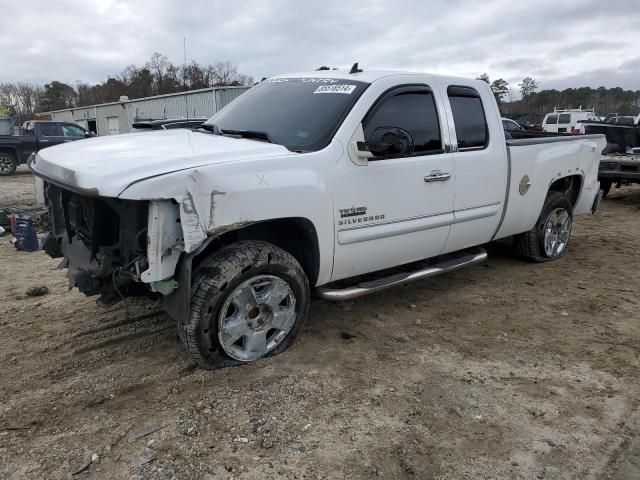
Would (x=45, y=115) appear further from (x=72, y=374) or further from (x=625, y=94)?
(x=625, y=94)

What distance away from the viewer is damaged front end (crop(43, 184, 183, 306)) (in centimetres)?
281

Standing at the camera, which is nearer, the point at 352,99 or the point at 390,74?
the point at 352,99

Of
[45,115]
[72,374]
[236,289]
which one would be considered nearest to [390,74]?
[236,289]

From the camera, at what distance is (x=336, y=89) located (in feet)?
12.7

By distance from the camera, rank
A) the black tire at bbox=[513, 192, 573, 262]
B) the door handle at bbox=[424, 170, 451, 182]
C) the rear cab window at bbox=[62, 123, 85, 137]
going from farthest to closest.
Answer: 1. the rear cab window at bbox=[62, 123, 85, 137]
2. the black tire at bbox=[513, 192, 573, 262]
3. the door handle at bbox=[424, 170, 451, 182]

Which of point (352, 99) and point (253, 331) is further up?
point (352, 99)

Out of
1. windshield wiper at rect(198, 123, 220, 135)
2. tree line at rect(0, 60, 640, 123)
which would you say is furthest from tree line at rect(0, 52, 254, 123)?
windshield wiper at rect(198, 123, 220, 135)

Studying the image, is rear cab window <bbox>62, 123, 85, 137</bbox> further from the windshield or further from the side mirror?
the side mirror

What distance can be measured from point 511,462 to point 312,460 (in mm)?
991

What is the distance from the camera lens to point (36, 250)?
20.9 ft

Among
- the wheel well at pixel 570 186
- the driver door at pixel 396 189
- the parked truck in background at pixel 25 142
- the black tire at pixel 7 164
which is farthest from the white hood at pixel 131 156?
the black tire at pixel 7 164

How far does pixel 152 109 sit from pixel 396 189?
31435 mm

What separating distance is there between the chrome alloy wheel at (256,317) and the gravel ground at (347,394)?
0.14 m

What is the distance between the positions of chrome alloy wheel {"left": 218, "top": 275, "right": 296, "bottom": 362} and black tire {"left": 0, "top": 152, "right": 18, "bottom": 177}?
612 inches
